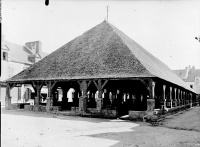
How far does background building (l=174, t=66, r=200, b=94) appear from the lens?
57.7 metres

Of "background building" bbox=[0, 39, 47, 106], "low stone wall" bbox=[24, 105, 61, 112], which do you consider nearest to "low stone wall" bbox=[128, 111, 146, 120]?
"low stone wall" bbox=[24, 105, 61, 112]

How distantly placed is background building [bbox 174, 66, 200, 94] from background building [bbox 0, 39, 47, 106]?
3880 centimetres

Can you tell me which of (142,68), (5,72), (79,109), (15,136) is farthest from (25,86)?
(15,136)

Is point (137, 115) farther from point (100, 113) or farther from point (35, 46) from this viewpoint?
point (35, 46)

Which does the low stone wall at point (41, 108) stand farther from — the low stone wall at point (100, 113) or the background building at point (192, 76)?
the background building at point (192, 76)

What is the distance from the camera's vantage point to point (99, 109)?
14406 mm

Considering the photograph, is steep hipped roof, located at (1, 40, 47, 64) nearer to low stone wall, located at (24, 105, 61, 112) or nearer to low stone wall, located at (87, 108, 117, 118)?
low stone wall, located at (24, 105, 61, 112)

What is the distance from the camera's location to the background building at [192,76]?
57.7 metres

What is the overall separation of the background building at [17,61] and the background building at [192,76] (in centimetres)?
3880

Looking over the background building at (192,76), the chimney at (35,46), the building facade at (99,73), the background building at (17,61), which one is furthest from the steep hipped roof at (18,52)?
the background building at (192,76)

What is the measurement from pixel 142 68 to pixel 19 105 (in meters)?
10.7

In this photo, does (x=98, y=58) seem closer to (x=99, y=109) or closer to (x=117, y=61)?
(x=117, y=61)

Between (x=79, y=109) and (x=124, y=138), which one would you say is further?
(x=79, y=109)

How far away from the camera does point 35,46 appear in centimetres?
3878
